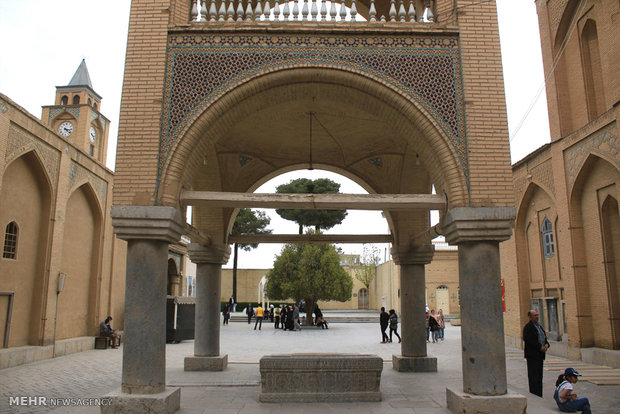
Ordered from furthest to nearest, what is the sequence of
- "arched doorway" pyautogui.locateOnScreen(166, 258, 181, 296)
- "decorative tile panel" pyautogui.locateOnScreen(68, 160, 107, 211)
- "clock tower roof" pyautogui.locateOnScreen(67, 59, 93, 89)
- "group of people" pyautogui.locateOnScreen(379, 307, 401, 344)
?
1. "clock tower roof" pyautogui.locateOnScreen(67, 59, 93, 89)
2. "arched doorway" pyautogui.locateOnScreen(166, 258, 181, 296)
3. "group of people" pyautogui.locateOnScreen(379, 307, 401, 344)
4. "decorative tile panel" pyautogui.locateOnScreen(68, 160, 107, 211)

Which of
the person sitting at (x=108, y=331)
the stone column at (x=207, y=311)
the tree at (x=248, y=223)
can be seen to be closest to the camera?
the stone column at (x=207, y=311)

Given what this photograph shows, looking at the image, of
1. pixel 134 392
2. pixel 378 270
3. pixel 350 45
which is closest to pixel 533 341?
pixel 350 45

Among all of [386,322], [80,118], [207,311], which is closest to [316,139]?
[207,311]

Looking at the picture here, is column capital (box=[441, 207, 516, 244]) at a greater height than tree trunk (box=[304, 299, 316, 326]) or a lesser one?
greater

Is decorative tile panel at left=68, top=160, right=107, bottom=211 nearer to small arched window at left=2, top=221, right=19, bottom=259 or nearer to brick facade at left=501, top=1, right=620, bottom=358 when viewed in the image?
small arched window at left=2, top=221, right=19, bottom=259

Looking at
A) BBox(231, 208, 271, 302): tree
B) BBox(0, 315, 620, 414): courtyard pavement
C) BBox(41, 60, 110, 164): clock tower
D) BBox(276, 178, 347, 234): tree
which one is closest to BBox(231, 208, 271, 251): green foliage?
BBox(231, 208, 271, 302): tree

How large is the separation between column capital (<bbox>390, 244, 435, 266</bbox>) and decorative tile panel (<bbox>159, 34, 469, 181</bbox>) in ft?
11.8

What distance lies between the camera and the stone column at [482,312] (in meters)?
5.80

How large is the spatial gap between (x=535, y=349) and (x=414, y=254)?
10.3 feet

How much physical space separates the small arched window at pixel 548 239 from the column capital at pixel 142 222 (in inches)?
427

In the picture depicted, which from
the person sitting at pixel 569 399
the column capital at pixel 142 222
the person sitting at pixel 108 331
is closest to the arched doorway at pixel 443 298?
the person sitting at pixel 108 331

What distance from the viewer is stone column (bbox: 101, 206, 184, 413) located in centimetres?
575

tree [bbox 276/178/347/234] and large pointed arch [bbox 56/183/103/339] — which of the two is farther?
tree [bbox 276/178/347/234]

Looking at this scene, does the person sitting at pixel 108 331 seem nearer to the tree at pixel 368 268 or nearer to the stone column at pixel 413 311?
the stone column at pixel 413 311
